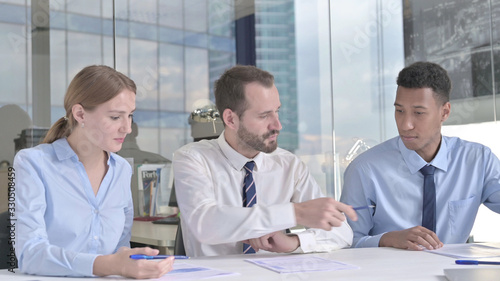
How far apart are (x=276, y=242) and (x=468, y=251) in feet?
2.05

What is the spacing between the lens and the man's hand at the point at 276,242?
5.42 feet

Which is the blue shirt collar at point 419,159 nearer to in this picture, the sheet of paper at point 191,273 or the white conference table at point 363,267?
the white conference table at point 363,267

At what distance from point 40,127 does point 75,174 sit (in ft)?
6.95

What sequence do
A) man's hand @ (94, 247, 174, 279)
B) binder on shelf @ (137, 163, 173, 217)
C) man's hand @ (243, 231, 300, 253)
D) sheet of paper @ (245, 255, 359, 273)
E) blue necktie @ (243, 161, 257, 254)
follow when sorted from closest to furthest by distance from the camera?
man's hand @ (94, 247, 174, 279) < sheet of paper @ (245, 255, 359, 273) < man's hand @ (243, 231, 300, 253) < blue necktie @ (243, 161, 257, 254) < binder on shelf @ (137, 163, 173, 217)

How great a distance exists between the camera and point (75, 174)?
1698mm

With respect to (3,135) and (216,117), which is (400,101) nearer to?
(216,117)

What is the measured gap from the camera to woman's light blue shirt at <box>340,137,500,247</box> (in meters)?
2.21

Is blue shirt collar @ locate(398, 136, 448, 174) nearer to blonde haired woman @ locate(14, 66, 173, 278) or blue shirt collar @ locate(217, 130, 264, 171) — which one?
blue shirt collar @ locate(217, 130, 264, 171)

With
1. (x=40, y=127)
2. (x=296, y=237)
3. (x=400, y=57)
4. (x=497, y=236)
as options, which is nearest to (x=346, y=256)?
(x=296, y=237)

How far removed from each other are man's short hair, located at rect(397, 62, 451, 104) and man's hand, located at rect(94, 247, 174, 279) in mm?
1424

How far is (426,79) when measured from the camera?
231cm

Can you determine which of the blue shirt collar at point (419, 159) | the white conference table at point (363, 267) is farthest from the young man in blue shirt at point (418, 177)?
the white conference table at point (363, 267)

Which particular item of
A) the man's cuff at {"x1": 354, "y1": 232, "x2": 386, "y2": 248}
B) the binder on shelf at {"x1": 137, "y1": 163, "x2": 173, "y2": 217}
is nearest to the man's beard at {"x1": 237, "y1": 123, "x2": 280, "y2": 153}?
the man's cuff at {"x1": 354, "y1": 232, "x2": 386, "y2": 248}

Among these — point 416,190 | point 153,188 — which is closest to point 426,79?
point 416,190
